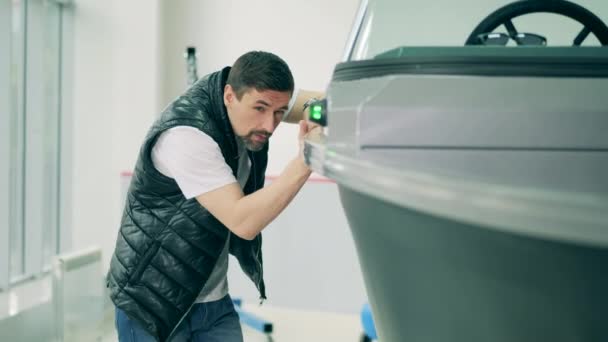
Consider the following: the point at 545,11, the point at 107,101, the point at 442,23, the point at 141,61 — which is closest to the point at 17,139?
the point at 107,101

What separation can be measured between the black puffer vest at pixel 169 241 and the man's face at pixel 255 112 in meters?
0.02

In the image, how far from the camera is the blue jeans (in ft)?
4.99

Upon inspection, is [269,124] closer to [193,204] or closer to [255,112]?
[255,112]

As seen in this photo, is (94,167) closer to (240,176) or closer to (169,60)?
(169,60)

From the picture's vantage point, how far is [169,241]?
1.46 metres

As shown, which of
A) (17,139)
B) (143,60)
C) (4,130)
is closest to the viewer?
(4,130)

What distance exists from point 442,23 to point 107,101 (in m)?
2.71

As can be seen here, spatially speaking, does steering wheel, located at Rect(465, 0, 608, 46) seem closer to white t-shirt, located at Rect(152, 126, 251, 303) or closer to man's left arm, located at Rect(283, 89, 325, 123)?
white t-shirt, located at Rect(152, 126, 251, 303)

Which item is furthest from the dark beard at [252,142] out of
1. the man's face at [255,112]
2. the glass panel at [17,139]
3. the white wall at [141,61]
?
the glass panel at [17,139]

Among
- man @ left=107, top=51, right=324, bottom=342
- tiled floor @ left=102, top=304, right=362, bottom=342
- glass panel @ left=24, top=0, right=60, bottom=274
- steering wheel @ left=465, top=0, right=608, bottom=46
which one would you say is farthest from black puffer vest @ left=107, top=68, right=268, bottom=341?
glass panel @ left=24, top=0, right=60, bottom=274

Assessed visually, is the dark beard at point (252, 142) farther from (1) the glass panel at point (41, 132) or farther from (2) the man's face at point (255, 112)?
(1) the glass panel at point (41, 132)

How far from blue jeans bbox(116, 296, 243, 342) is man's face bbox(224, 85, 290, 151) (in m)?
0.47

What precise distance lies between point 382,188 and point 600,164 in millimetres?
213

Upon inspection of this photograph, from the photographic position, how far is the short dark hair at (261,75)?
137cm
